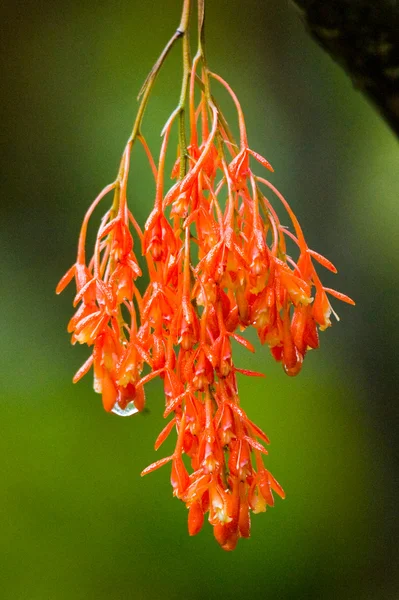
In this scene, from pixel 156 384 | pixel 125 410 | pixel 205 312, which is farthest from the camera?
pixel 156 384

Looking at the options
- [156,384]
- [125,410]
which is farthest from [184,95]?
[156,384]

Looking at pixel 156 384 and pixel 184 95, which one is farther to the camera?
pixel 156 384

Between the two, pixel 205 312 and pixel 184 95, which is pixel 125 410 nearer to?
pixel 205 312

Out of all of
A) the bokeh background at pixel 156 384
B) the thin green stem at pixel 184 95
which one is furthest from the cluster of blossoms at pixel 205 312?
the bokeh background at pixel 156 384

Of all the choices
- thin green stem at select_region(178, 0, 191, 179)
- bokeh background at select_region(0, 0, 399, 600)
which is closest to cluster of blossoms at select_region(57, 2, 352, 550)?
thin green stem at select_region(178, 0, 191, 179)

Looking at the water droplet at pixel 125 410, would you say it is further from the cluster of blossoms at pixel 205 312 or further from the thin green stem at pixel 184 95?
the thin green stem at pixel 184 95

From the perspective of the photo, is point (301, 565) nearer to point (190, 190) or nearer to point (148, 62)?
point (148, 62)
